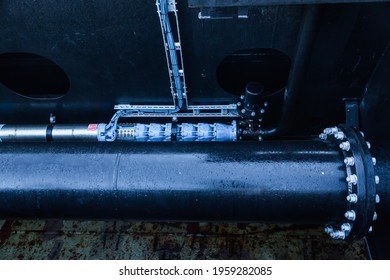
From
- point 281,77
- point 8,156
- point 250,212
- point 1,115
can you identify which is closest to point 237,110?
Answer: point 281,77

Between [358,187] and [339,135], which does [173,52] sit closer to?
[339,135]

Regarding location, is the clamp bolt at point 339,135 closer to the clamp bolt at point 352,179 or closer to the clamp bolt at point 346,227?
the clamp bolt at point 352,179

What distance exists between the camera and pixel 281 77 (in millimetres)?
2225

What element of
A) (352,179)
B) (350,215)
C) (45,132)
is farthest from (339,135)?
(45,132)

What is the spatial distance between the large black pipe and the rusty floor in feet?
2.67

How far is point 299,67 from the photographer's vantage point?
1.75 metres

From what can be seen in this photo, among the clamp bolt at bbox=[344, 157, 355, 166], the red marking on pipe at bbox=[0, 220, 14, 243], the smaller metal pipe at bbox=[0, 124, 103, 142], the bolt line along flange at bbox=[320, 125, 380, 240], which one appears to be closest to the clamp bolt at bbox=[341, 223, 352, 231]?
the bolt line along flange at bbox=[320, 125, 380, 240]

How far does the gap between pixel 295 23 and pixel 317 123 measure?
0.71 metres

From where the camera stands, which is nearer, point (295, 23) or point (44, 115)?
point (295, 23)

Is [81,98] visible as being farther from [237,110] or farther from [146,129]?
[237,110]

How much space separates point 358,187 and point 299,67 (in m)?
0.66

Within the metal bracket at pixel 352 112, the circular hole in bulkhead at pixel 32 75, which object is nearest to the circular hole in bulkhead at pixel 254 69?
the metal bracket at pixel 352 112

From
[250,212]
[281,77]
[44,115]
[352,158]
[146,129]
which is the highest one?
[281,77]

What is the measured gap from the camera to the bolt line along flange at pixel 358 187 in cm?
131
